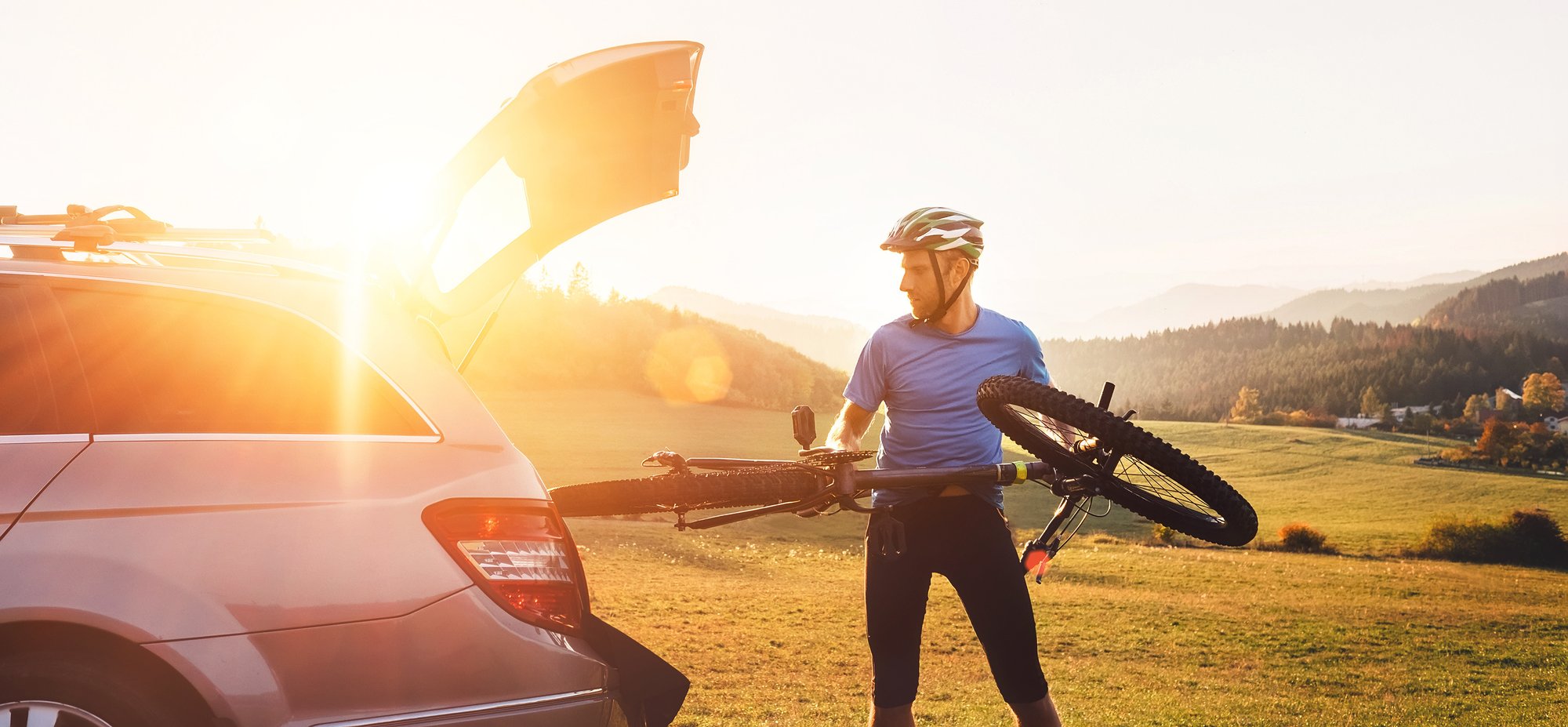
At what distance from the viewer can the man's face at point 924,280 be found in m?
4.15

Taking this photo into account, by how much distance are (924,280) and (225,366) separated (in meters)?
2.47

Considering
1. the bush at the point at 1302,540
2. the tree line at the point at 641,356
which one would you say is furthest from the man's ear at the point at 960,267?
the tree line at the point at 641,356

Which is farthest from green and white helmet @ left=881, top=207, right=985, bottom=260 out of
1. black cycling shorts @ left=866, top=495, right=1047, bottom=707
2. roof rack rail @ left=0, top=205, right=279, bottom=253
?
roof rack rail @ left=0, top=205, right=279, bottom=253

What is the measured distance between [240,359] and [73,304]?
0.46 metres

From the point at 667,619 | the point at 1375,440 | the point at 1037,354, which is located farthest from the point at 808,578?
the point at 1375,440

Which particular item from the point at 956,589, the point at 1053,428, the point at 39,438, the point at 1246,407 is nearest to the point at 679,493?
the point at 956,589

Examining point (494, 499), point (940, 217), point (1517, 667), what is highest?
point (940, 217)

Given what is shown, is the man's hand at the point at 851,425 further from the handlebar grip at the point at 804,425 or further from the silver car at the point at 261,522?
the silver car at the point at 261,522

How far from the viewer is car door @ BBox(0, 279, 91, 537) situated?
250 cm

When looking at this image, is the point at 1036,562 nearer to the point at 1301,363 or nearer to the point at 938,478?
the point at 938,478

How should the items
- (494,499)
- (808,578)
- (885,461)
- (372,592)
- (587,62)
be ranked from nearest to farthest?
(372,592)
(494,499)
(587,62)
(885,461)
(808,578)

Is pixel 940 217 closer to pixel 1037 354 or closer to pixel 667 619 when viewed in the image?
pixel 1037 354

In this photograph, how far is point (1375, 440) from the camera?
120188 mm

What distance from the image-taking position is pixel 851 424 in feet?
14.2
